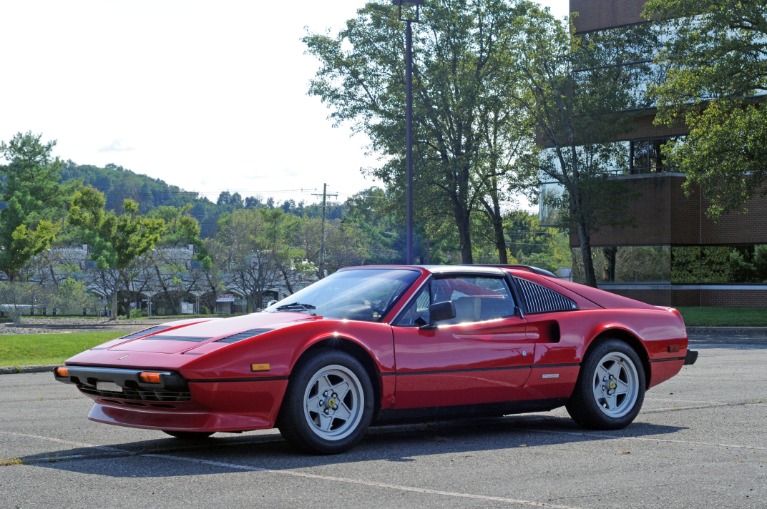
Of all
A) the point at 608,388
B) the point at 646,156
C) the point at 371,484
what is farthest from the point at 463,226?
the point at 371,484

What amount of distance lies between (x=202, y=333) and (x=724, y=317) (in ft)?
102

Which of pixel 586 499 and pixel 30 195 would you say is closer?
pixel 586 499

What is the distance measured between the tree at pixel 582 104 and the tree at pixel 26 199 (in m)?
23.1

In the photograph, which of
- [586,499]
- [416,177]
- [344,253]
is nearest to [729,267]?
[416,177]

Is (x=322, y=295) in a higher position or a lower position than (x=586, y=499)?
higher

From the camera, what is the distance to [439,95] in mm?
45500

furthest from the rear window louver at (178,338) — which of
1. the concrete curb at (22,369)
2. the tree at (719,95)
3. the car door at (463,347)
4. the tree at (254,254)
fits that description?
the tree at (254,254)

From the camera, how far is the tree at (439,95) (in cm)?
4525

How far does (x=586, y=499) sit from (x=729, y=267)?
1637 inches

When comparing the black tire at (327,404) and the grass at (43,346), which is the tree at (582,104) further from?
the black tire at (327,404)

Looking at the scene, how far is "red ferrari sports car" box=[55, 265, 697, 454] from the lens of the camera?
7051 millimetres

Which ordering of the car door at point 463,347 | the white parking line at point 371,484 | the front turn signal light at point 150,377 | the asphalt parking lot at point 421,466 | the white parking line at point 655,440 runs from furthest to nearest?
the car door at point 463,347, the white parking line at point 655,440, the front turn signal light at point 150,377, the asphalt parking lot at point 421,466, the white parking line at point 371,484

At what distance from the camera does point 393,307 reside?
26.1 feet

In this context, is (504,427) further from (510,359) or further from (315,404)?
(315,404)
